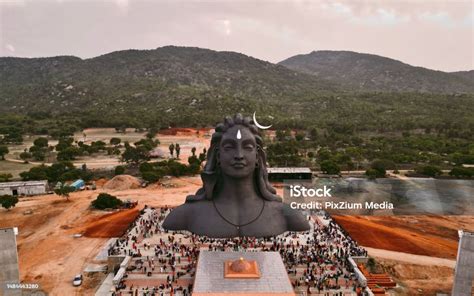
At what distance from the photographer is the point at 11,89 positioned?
176750mm

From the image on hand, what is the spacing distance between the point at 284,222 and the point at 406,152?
53824 mm

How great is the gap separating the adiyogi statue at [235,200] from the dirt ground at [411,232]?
16322 mm

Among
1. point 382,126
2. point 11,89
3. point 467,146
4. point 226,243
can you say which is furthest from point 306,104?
point 11,89

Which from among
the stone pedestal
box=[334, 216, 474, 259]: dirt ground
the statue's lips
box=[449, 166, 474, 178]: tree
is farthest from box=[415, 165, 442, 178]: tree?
the statue's lips

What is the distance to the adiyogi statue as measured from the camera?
21.6 metres

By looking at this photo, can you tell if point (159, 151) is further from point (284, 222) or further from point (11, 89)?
point (11, 89)

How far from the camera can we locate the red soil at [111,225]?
A: 1504 inches

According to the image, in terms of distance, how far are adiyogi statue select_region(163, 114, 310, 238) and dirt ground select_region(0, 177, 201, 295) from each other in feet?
34.8

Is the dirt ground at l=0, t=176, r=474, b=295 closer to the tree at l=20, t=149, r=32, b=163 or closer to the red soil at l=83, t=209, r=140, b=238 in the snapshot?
the red soil at l=83, t=209, r=140, b=238

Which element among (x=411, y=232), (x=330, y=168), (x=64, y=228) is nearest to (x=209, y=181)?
(x=64, y=228)

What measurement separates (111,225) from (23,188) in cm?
1830

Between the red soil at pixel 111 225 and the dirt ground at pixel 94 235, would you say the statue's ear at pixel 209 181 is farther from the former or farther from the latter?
the red soil at pixel 111 225

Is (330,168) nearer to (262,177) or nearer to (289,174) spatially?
(289,174)

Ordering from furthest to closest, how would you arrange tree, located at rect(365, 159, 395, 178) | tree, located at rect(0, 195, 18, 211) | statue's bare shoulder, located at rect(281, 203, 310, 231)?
tree, located at rect(365, 159, 395, 178) < tree, located at rect(0, 195, 18, 211) < statue's bare shoulder, located at rect(281, 203, 310, 231)
